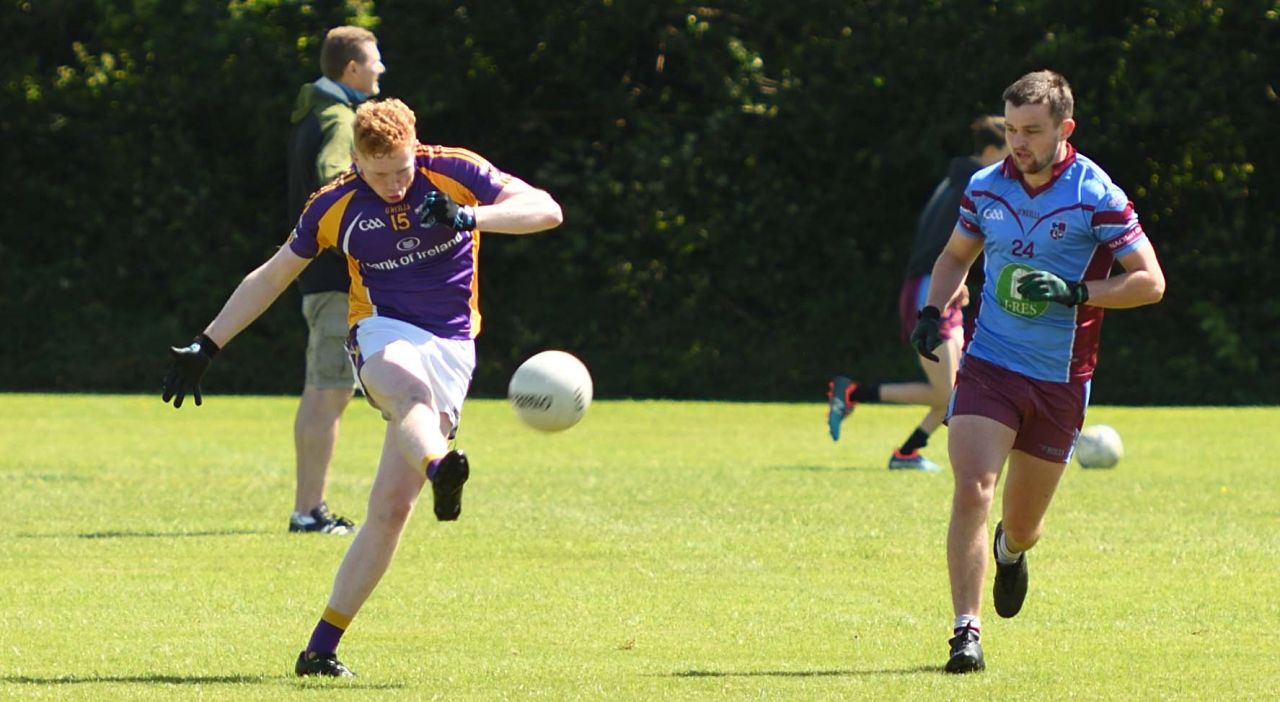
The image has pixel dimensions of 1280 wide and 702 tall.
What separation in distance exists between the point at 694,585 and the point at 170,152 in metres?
17.0

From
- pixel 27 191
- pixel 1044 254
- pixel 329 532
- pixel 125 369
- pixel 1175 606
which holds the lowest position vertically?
pixel 125 369

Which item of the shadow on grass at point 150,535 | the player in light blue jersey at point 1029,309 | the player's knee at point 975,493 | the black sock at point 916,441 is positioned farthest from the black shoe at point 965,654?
the black sock at point 916,441

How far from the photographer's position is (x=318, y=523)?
10477 millimetres

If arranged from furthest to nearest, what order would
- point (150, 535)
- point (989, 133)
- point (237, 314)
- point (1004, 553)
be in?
1. point (989, 133)
2. point (150, 535)
3. point (1004, 553)
4. point (237, 314)

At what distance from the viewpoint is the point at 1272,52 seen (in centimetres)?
2308

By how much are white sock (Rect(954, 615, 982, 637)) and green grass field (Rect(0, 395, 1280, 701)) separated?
0.16 meters

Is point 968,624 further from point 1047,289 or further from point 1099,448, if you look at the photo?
point 1099,448

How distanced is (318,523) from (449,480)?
15.4 ft

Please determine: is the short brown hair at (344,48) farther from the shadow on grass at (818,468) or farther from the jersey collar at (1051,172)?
the shadow on grass at (818,468)

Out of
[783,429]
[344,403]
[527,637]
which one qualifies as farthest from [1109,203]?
[783,429]

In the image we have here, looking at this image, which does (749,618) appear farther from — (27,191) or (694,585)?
(27,191)

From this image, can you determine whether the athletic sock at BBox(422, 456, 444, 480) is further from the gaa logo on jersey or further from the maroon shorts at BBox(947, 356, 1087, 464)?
the gaa logo on jersey

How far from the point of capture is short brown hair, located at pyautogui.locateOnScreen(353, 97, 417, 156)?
6.39 meters

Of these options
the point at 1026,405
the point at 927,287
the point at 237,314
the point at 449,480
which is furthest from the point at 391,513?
the point at 927,287
